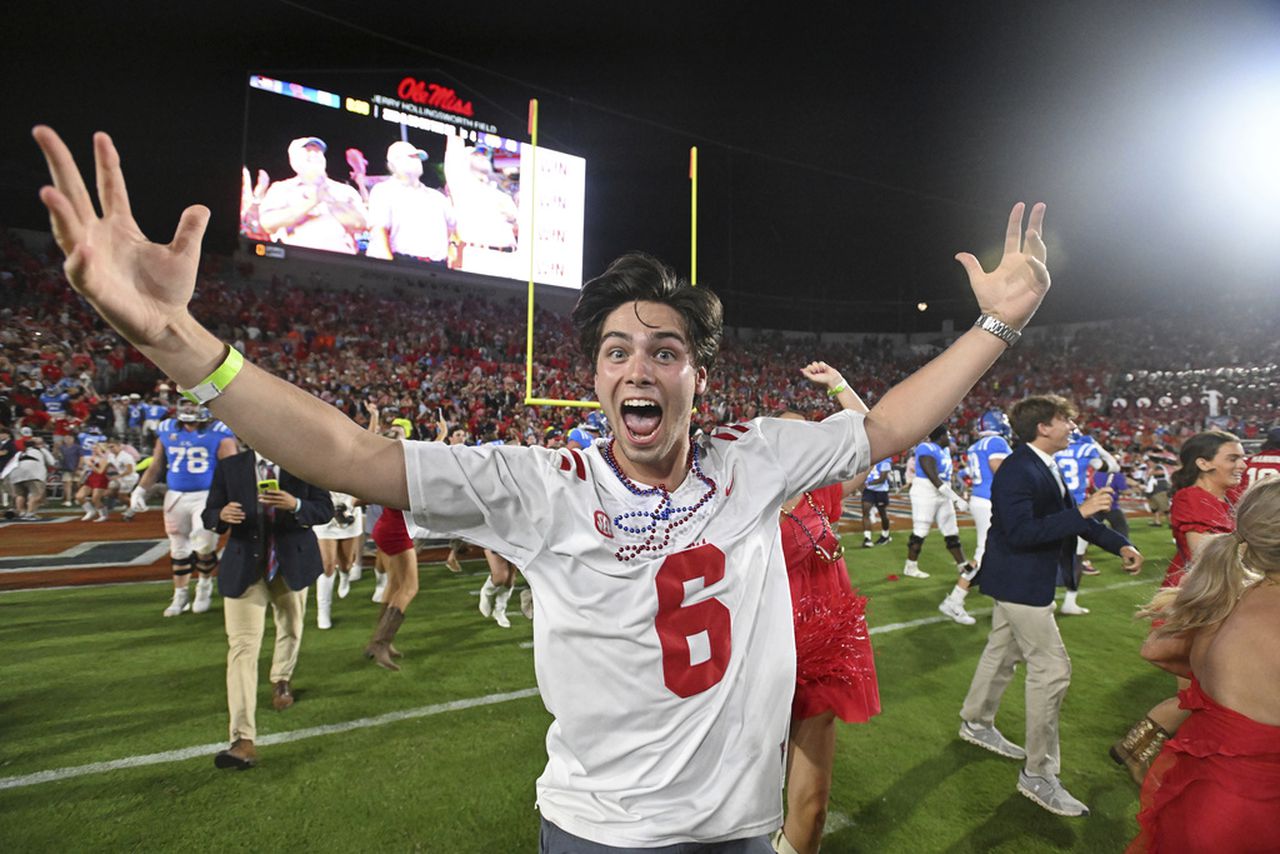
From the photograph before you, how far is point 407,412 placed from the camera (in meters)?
20.2

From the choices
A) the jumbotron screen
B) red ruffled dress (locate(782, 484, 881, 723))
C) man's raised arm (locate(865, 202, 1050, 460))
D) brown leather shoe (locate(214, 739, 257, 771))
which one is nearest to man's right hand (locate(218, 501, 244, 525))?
brown leather shoe (locate(214, 739, 257, 771))

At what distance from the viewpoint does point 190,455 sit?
7.04 metres

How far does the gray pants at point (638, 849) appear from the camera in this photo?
4.73 ft

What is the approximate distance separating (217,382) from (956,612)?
783 cm

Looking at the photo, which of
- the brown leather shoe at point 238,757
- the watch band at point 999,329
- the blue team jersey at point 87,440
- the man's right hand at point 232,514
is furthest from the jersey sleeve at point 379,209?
the watch band at point 999,329

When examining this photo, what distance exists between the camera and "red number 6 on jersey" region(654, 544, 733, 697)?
1.50 metres

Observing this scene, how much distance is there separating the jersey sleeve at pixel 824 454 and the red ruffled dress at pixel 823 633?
1.13 meters

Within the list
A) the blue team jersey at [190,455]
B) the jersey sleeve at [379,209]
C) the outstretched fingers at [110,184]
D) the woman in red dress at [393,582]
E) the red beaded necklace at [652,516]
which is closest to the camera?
the outstretched fingers at [110,184]

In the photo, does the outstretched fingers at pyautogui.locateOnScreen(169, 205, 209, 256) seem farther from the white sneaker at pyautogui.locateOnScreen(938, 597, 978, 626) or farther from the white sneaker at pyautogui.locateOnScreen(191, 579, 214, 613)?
the white sneaker at pyautogui.locateOnScreen(938, 597, 978, 626)

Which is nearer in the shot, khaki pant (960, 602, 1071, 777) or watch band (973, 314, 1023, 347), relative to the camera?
watch band (973, 314, 1023, 347)

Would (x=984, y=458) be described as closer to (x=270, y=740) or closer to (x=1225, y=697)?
(x=1225, y=697)

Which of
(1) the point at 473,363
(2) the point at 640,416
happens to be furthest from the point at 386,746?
(1) the point at 473,363

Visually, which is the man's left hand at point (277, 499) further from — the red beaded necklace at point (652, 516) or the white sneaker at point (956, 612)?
the white sneaker at point (956, 612)

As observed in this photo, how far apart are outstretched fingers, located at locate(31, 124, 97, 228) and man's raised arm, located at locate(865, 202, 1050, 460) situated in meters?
1.78
